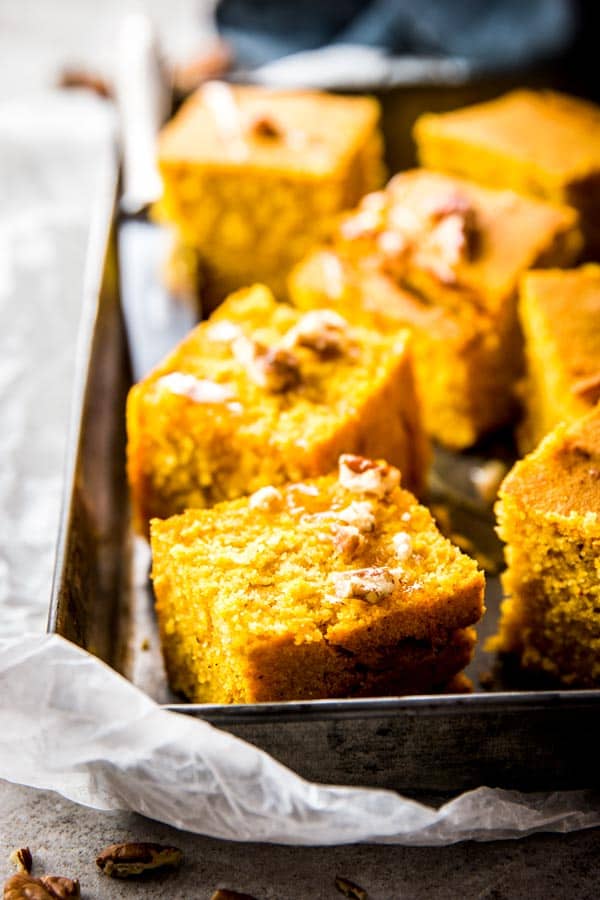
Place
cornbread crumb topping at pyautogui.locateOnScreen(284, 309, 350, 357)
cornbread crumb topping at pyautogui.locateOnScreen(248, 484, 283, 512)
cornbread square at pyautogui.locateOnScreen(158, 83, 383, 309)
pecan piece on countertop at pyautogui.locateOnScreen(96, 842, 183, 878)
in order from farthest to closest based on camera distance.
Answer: cornbread square at pyautogui.locateOnScreen(158, 83, 383, 309) → cornbread crumb topping at pyautogui.locateOnScreen(284, 309, 350, 357) → cornbread crumb topping at pyautogui.locateOnScreen(248, 484, 283, 512) → pecan piece on countertop at pyautogui.locateOnScreen(96, 842, 183, 878)

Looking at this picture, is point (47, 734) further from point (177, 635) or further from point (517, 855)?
point (517, 855)

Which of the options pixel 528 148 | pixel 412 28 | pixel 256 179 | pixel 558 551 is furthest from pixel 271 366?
pixel 412 28

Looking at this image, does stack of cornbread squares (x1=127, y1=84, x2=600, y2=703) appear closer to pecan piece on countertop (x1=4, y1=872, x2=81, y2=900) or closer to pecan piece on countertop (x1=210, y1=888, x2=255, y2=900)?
pecan piece on countertop (x1=210, y1=888, x2=255, y2=900)

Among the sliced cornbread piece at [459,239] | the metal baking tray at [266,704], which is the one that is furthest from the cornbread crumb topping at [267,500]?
the sliced cornbread piece at [459,239]

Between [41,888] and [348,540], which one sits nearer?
[41,888]

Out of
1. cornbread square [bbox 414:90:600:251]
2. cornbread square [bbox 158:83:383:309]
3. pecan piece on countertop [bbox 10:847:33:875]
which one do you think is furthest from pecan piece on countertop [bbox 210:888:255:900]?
cornbread square [bbox 414:90:600:251]

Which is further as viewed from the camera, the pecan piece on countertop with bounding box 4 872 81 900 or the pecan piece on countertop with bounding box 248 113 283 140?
the pecan piece on countertop with bounding box 248 113 283 140

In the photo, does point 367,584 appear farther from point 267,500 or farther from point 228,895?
point 228,895
